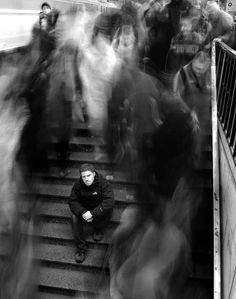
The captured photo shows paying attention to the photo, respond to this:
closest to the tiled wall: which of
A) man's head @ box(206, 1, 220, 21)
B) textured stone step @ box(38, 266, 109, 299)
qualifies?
textured stone step @ box(38, 266, 109, 299)

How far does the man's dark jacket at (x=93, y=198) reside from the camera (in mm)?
4602

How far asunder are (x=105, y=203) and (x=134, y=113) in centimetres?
185

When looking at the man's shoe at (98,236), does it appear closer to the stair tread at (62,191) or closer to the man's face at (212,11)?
A: the stair tread at (62,191)

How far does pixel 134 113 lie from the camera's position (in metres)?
5.81

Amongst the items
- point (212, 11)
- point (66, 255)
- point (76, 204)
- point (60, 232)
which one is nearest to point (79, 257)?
point (66, 255)

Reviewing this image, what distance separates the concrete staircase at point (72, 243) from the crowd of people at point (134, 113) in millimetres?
130

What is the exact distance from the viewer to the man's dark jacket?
15.1 ft

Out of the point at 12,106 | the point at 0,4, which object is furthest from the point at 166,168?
the point at 0,4

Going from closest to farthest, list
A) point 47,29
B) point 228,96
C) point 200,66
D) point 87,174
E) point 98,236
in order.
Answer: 1. point 87,174
2. point 98,236
3. point 228,96
4. point 200,66
5. point 47,29

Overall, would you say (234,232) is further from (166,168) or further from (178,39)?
(178,39)

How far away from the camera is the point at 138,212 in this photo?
16.3 ft

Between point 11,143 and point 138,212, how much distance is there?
2510 mm

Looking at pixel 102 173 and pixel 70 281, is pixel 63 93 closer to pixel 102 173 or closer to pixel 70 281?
pixel 102 173

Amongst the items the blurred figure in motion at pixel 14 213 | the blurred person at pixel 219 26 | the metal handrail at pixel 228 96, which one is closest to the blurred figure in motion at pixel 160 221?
the metal handrail at pixel 228 96
